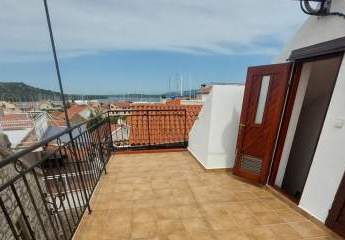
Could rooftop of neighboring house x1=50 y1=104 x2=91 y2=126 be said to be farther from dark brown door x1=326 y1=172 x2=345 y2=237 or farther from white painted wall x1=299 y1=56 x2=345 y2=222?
dark brown door x1=326 y1=172 x2=345 y2=237

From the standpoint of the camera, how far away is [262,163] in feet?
9.52

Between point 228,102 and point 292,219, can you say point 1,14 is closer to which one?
point 228,102

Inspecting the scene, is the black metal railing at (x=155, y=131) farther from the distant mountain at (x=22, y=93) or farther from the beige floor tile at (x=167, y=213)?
the distant mountain at (x=22, y=93)

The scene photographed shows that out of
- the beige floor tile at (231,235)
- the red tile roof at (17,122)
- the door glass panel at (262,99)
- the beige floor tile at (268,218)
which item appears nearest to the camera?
the beige floor tile at (231,235)

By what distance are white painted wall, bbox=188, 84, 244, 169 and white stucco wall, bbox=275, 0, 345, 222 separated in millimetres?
1343

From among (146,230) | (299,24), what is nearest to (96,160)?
(146,230)

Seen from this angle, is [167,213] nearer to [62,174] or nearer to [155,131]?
[62,174]

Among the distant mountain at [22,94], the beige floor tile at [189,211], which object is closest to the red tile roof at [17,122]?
the distant mountain at [22,94]

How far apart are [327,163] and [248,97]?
1328 mm

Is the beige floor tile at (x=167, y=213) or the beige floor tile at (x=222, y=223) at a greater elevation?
the beige floor tile at (x=222, y=223)

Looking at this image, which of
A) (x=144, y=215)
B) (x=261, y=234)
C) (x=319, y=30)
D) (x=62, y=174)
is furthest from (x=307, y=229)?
(x=62, y=174)

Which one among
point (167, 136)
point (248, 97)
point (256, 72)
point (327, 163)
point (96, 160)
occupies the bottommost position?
point (167, 136)

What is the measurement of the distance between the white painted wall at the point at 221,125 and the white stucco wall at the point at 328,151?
4.41 feet

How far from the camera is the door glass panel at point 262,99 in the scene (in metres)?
2.83
